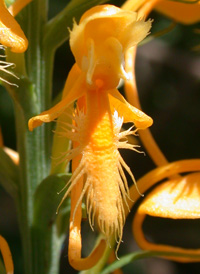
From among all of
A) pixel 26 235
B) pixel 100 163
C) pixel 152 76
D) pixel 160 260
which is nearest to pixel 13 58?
pixel 100 163

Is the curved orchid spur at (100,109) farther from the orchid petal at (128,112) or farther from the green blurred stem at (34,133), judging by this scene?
the green blurred stem at (34,133)

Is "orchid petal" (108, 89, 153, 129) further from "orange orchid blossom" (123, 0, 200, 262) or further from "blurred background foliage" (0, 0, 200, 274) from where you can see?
"blurred background foliage" (0, 0, 200, 274)

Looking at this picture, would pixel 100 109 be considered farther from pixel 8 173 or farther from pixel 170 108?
pixel 170 108

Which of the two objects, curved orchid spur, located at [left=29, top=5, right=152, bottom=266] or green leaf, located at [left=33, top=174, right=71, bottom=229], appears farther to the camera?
green leaf, located at [left=33, top=174, right=71, bottom=229]

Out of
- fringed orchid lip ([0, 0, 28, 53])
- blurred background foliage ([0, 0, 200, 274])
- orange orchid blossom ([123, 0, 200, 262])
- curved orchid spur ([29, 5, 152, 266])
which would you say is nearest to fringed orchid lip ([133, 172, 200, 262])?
orange orchid blossom ([123, 0, 200, 262])

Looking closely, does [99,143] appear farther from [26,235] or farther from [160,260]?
[160,260]
